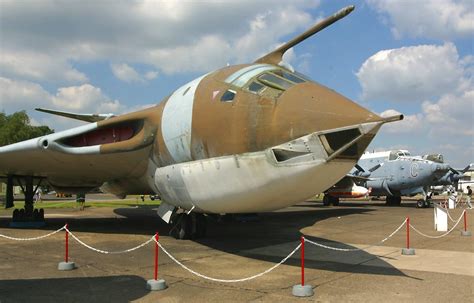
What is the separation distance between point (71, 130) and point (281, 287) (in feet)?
22.9

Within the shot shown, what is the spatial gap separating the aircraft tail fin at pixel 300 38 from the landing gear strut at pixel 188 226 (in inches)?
189

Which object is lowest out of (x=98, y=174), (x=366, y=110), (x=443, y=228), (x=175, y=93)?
(x=443, y=228)

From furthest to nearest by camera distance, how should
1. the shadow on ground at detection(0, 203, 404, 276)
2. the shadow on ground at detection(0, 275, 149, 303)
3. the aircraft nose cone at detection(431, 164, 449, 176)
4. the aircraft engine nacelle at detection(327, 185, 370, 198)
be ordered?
the aircraft engine nacelle at detection(327, 185, 370, 198) → the aircraft nose cone at detection(431, 164, 449, 176) → the shadow on ground at detection(0, 203, 404, 276) → the shadow on ground at detection(0, 275, 149, 303)

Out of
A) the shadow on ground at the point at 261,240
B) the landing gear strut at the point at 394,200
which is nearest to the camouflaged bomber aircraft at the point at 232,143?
the shadow on ground at the point at 261,240

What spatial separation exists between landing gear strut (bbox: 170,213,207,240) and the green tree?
48484 millimetres

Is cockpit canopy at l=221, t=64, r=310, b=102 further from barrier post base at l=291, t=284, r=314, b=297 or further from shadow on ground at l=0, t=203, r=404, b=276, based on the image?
shadow on ground at l=0, t=203, r=404, b=276

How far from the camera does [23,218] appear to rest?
1499 cm

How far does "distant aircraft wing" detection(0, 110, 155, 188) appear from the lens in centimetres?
1021

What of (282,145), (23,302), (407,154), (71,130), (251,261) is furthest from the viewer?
(407,154)

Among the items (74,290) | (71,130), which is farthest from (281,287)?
(71,130)

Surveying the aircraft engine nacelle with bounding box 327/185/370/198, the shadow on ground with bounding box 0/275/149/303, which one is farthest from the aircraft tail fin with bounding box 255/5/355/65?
the aircraft engine nacelle with bounding box 327/185/370/198

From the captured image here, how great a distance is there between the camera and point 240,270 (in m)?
7.66

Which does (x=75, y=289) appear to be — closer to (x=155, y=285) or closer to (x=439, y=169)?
(x=155, y=285)

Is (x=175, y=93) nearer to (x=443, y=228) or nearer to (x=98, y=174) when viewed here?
(x=98, y=174)
